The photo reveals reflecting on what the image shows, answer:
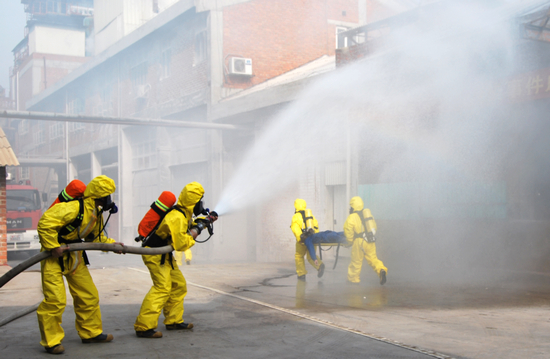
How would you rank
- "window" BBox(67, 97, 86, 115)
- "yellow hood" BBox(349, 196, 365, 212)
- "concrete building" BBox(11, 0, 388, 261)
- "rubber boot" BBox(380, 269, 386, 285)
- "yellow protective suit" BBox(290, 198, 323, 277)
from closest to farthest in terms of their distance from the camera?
"rubber boot" BBox(380, 269, 386, 285), "yellow hood" BBox(349, 196, 365, 212), "yellow protective suit" BBox(290, 198, 323, 277), "concrete building" BBox(11, 0, 388, 261), "window" BBox(67, 97, 86, 115)

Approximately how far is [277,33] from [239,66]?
2.22 meters

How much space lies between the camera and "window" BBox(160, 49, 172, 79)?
21469 mm

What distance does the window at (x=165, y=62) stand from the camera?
2147 cm

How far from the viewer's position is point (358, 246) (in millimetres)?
9422

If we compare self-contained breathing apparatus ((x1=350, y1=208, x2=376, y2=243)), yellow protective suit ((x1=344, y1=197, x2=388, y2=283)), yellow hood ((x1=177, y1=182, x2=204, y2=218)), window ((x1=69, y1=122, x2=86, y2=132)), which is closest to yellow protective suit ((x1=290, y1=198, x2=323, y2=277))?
yellow protective suit ((x1=344, y1=197, x2=388, y2=283))

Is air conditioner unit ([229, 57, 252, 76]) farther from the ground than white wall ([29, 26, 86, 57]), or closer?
closer

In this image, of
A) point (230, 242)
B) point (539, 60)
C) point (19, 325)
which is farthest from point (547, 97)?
point (230, 242)

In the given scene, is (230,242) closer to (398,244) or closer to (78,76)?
(398,244)

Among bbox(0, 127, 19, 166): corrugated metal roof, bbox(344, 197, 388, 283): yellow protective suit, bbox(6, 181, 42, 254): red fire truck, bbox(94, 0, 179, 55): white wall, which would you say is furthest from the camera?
bbox(94, 0, 179, 55): white wall

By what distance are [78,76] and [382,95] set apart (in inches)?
864

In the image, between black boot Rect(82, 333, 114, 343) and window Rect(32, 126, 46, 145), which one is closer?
black boot Rect(82, 333, 114, 343)

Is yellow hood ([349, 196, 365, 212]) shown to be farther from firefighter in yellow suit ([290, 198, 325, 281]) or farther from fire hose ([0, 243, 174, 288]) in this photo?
fire hose ([0, 243, 174, 288])

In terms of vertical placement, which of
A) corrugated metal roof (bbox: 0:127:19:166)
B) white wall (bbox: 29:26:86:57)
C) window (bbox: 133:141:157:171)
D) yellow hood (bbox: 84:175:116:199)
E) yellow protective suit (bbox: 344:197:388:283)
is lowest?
yellow protective suit (bbox: 344:197:388:283)

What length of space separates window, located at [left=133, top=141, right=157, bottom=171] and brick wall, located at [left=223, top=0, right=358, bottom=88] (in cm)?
596
